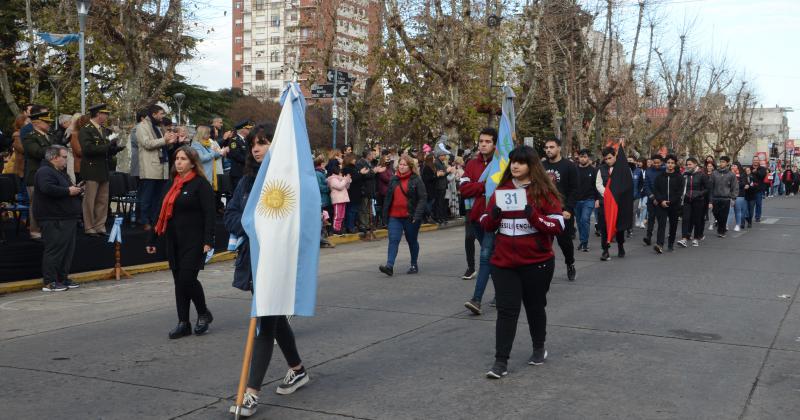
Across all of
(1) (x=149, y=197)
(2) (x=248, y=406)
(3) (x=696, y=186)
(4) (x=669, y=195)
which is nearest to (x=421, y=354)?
(2) (x=248, y=406)

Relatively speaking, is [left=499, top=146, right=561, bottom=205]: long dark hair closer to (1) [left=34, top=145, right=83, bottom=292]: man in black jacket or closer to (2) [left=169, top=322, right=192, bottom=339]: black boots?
(2) [left=169, top=322, right=192, bottom=339]: black boots

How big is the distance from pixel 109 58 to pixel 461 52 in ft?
48.0

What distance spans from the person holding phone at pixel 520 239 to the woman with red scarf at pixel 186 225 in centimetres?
274

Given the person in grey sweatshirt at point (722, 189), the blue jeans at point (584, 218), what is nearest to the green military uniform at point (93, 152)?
the blue jeans at point (584, 218)

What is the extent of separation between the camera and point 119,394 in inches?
222

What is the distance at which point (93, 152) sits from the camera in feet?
40.3

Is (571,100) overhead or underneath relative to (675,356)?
overhead

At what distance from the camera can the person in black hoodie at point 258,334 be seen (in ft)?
17.1

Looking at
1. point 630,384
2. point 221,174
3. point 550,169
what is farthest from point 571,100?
point 630,384

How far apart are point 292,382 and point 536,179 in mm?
2415

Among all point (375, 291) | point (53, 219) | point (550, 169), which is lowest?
point (375, 291)

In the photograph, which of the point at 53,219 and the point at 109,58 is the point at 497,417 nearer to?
the point at 53,219

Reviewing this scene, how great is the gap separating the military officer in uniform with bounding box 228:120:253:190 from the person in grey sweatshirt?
37.7ft

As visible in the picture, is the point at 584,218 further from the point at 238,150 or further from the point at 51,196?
the point at 51,196
